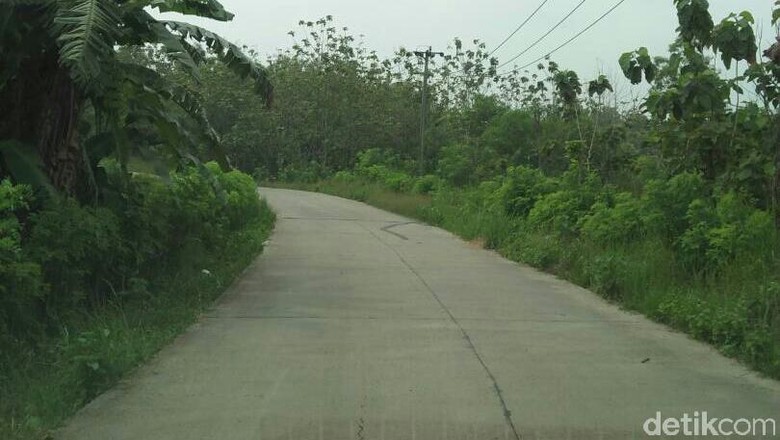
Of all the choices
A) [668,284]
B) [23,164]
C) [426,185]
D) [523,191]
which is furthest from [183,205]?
[426,185]

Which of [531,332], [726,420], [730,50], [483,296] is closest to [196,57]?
[483,296]

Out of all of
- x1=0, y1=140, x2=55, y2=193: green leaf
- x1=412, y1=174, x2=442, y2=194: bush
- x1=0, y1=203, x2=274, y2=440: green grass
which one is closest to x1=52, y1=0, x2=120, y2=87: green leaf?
x1=0, y1=140, x2=55, y2=193: green leaf

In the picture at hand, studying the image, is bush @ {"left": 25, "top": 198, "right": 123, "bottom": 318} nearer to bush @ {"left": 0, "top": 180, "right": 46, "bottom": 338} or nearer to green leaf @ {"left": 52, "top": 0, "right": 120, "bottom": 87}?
bush @ {"left": 0, "top": 180, "right": 46, "bottom": 338}

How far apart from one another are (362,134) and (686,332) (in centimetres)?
4171

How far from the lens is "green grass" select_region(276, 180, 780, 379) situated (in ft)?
27.1

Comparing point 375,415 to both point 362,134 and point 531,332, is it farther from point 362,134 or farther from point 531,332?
point 362,134

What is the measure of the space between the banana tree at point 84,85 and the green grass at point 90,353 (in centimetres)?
170

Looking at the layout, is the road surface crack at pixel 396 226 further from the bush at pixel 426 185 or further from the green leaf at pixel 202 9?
the green leaf at pixel 202 9

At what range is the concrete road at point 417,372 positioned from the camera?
19.1ft

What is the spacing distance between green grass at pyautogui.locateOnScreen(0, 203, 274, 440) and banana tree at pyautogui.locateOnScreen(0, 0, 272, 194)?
170 centimetres

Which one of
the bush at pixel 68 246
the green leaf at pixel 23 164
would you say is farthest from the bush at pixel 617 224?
the green leaf at pixel 23 164

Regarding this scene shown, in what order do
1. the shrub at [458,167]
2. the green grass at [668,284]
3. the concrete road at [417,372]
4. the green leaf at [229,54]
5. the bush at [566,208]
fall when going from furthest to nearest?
the shrub at [458,167] < the bush at [566,208] < the green leaf at [229,54] < the green grass at [668,284] < the concrete road at [417,372]

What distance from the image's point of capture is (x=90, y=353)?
7191mm

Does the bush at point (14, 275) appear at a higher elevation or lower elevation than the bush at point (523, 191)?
lower
